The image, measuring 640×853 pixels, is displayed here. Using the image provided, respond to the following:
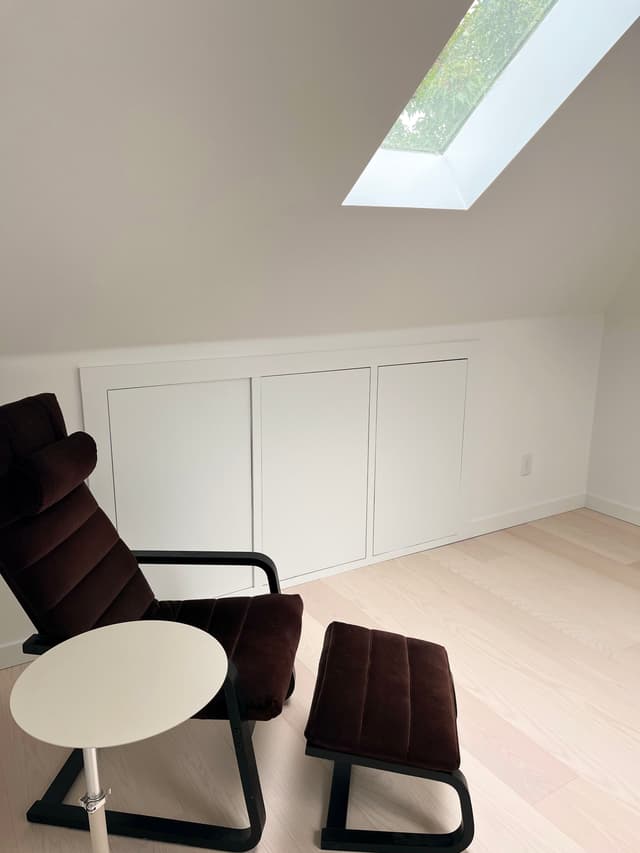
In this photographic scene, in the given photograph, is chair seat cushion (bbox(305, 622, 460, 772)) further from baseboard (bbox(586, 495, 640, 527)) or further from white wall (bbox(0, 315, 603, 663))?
baseboard (bbox(586, 495, 640, 527))

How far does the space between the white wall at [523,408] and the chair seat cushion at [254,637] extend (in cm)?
116

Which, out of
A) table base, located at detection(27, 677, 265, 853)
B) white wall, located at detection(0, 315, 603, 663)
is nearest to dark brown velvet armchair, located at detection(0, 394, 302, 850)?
table base, located at detection(27, 677, 265, 853)

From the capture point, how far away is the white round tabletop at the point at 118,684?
1273 mm

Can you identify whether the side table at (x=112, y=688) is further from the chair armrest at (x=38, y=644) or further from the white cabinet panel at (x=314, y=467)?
the white cabinet panel at (x=314, y=467)

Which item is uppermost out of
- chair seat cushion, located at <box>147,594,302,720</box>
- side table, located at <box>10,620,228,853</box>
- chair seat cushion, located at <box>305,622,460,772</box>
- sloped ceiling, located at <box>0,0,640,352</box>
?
sloped ceiling, located at <box>0,0,640,352</box>

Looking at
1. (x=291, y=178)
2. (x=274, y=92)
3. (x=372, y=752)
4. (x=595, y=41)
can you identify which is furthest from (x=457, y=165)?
(x=372, y=752)

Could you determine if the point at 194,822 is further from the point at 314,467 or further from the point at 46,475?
the point at 314,467

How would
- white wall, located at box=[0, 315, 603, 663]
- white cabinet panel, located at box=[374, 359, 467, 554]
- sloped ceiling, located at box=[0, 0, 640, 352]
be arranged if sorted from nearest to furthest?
1. sloped ceiling, located at box=[0, 0, 640, 352]
2. white cabinet panel, located at box=[374, 359, 467, 554]
3. white wall, located at box=[0, 315, 603, 663]

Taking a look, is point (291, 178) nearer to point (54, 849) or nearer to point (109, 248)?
point (109, 248)

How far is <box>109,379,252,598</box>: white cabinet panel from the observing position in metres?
2.55

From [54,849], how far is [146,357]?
5.02ft

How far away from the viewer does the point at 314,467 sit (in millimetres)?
2992

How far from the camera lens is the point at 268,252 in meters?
2.35

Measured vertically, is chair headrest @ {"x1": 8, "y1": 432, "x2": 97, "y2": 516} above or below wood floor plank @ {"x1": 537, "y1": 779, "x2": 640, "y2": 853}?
above
